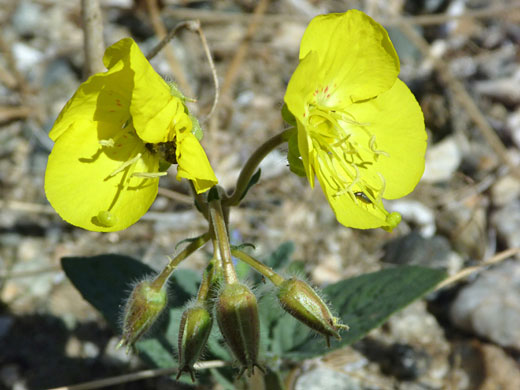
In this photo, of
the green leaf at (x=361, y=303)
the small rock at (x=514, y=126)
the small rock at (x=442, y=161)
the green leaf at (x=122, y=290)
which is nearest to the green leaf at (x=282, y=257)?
the green leaf at (x=361, y=303)

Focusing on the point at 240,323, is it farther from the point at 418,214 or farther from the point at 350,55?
the point at 418,214

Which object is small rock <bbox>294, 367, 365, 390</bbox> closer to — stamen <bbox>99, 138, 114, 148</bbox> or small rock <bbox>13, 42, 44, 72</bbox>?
stamen <bbox>99, 138, 114, 148</bbox>

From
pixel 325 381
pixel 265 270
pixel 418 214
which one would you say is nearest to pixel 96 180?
pixel 265 270

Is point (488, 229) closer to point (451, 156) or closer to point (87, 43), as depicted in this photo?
point (451, 156)

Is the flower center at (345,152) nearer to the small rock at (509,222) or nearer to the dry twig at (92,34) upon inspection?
the dry twig at (92,34)

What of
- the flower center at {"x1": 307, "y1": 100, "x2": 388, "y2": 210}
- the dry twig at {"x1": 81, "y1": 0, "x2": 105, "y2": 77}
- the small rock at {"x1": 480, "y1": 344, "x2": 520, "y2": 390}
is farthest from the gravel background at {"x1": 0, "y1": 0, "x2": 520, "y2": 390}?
the dry twig at {"x1": 81, "y1": 0, "x2": 105, "y2": 77}
